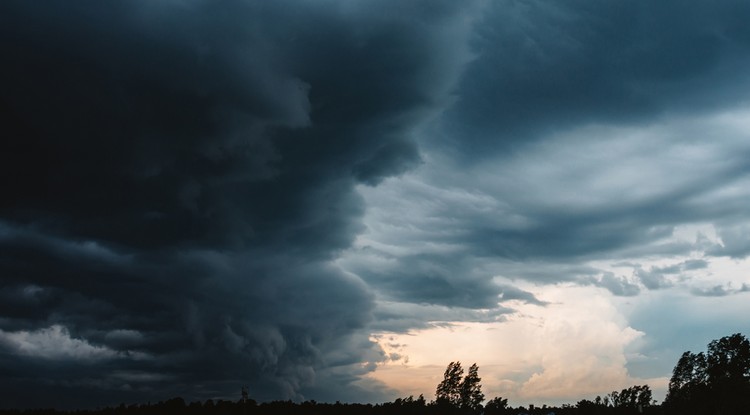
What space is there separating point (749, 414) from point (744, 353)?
57.0 meters

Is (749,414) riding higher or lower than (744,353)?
lower

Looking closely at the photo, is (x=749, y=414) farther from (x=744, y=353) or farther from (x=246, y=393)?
(x=246, y=393)

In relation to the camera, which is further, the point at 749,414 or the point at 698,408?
the point at 698,408

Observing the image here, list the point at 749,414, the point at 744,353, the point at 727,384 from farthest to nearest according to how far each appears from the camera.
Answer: the point at 744,353, the point at 727,384, the point at 749,414

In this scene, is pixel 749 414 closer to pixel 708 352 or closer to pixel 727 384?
pixel 727 384

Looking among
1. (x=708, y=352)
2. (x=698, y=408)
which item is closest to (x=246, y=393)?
(x=698, y=408)

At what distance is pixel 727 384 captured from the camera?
161500 mm

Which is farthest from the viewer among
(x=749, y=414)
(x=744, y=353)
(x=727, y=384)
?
(x=744, y=353)

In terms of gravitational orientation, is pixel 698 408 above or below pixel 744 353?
below

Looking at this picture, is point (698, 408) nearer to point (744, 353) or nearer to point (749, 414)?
point (749, 414)

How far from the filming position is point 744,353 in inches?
7692

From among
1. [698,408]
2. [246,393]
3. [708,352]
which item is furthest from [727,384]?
[246,393]

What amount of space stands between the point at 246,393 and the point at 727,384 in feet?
401

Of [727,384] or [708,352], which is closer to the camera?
[727,384]
